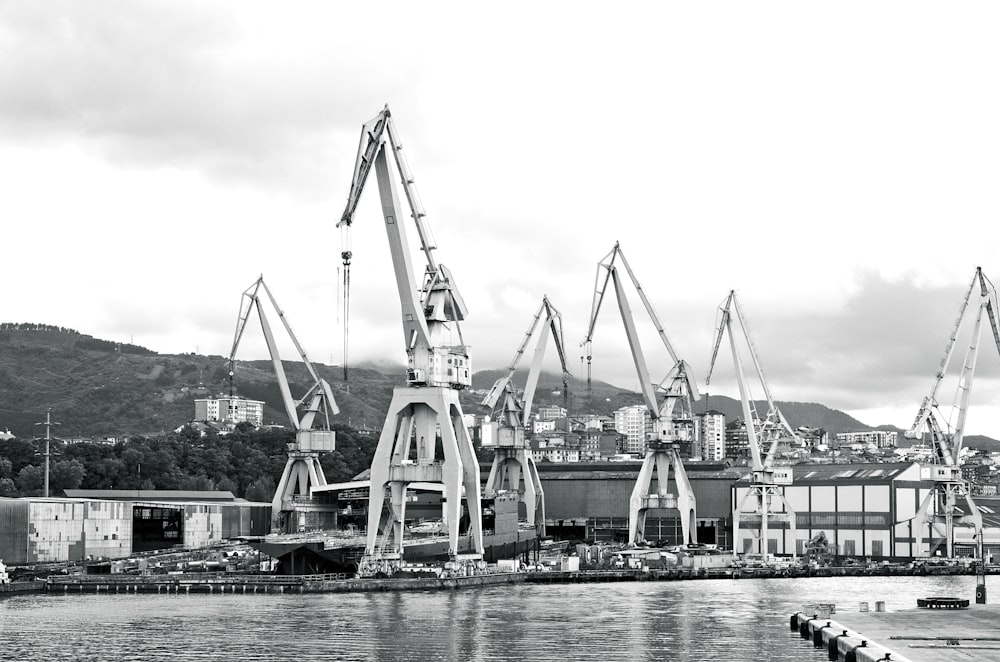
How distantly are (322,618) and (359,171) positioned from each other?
29804mm

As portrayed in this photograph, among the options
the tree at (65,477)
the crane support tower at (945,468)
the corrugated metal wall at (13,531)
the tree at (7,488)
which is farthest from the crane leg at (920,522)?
the tree at (7,488)

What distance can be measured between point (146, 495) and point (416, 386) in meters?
39.9

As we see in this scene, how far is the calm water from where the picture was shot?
45.6 meters

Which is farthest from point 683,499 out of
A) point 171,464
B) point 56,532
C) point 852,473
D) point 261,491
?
point 171,464

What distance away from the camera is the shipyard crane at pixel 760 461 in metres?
102

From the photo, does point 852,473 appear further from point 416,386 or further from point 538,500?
point 416,386

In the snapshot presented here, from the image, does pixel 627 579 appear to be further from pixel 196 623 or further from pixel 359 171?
pixel 196 623

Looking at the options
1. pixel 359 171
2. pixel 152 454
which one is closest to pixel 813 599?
pixel 359 171

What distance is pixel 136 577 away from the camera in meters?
76.0

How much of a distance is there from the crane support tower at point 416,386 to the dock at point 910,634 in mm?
29194

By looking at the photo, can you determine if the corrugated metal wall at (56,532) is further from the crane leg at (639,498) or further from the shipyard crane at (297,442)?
the crane leg at (639,498)

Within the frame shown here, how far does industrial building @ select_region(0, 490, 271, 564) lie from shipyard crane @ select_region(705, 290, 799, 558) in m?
37.9

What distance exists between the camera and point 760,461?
336ft

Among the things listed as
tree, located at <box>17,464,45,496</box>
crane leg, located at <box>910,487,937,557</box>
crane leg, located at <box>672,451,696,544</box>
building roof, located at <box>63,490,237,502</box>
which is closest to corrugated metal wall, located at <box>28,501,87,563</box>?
building roof, located at <box>63,490,237,502</box>
